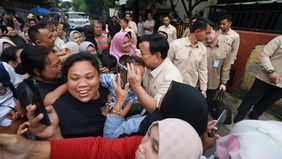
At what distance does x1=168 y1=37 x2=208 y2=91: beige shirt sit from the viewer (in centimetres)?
291

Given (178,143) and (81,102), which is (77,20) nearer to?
(81,102)

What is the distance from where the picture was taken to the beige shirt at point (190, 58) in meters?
2.91

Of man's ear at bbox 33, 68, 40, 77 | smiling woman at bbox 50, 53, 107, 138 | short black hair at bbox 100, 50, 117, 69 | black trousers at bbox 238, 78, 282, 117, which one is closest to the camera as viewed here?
smiling woman at bbox 50, 53, 107, 138

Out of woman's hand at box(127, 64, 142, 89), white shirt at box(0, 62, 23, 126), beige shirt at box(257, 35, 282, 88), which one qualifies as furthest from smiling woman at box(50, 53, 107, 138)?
beige shirt at box(257, 35, 282, 88)

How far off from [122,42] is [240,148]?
2464 millimetres

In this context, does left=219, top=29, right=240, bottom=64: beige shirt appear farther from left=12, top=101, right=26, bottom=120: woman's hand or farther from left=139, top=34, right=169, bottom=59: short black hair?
left=12, top=101, right=26, bottom=120: woman's hand

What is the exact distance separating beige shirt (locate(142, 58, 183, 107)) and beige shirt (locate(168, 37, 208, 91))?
2.69 feet

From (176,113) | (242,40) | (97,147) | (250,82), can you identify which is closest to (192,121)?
(176,113)

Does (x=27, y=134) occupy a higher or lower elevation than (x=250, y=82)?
higher

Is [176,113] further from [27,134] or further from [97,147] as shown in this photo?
[27,134]

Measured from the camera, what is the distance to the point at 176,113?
1162mm

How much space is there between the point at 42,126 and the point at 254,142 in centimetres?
107

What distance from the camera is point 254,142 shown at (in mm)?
795

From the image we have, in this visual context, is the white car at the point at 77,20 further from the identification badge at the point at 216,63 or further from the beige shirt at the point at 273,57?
the beige shirt at the point at 273,57
